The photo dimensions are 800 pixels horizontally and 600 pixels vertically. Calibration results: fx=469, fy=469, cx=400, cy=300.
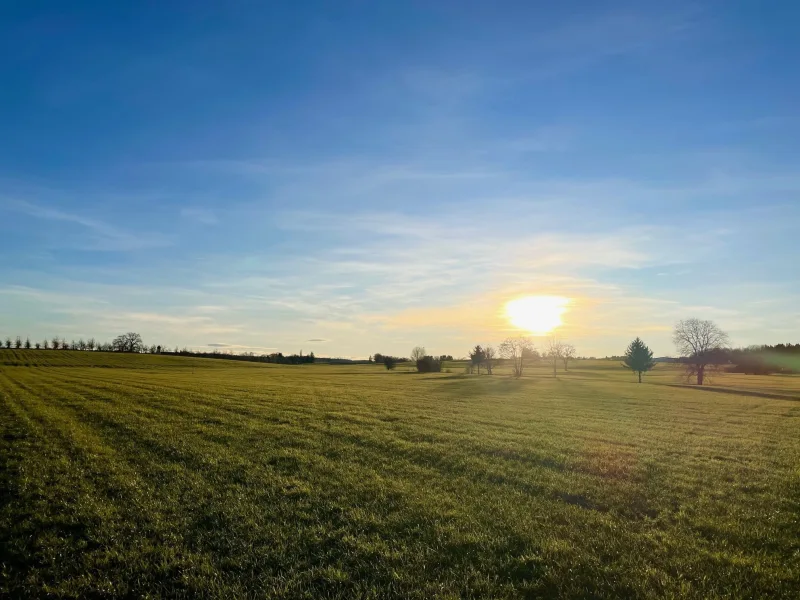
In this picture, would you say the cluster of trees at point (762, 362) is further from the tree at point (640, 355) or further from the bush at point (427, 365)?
the bush at point (427, 365)

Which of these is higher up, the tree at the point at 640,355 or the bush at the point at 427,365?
the tree at the point at 640,355

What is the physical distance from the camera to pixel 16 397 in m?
40.3

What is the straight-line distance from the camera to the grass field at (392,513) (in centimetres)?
793

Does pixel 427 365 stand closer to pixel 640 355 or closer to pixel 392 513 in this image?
pixel 640 355

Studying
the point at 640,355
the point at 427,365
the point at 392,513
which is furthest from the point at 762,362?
the point at 392,513

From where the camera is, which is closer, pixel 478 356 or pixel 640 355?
pixel 640 355

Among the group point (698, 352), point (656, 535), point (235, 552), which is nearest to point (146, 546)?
point (235, 552)

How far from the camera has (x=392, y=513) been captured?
11.0 meters

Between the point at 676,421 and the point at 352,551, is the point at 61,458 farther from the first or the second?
the point at 676,421

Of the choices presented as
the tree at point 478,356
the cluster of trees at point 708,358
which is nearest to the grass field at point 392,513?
the cluster of trees at point 708,358

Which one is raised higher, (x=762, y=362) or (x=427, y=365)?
(x=762, y=362)

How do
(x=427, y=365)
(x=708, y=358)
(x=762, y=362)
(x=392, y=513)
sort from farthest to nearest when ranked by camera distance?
(x=427, y=365)
(x=762, y=362)
(x=708, y=358)
(x=392, y=513)

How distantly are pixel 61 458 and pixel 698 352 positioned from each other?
9336 centimetres

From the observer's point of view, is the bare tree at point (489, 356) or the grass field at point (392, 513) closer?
the grass field at point (392, 513)
